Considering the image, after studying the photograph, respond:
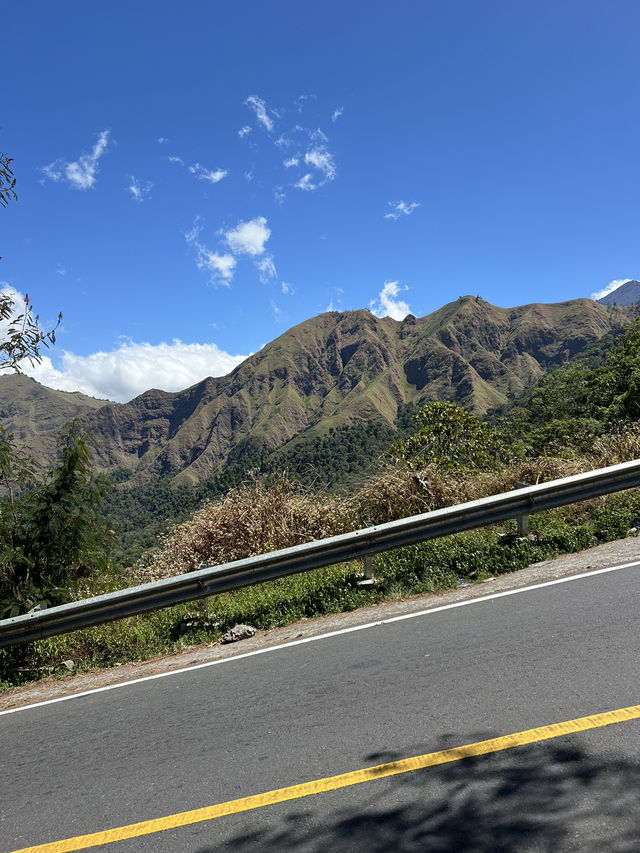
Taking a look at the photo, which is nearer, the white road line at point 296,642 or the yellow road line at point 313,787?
the yellow road line at point 313,787

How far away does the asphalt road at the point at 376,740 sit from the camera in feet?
8.28

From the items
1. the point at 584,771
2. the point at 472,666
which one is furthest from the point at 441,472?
the point at 584,771

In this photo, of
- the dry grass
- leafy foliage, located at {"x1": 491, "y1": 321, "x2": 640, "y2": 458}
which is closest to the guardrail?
the dry grass

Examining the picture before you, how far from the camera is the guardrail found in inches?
245

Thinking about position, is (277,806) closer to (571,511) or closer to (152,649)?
(152,649)

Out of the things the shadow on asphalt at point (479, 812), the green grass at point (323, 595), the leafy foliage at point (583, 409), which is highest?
the leafy foliage at point (583, 409)

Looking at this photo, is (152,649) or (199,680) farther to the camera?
(152,649)

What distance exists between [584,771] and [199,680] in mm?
3256

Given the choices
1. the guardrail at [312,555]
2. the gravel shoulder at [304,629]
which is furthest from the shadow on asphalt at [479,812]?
the guardrail at [312,555]

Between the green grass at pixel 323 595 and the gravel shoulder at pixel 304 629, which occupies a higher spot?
the green grass at pixel 323 595

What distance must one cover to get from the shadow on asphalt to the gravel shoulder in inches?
107

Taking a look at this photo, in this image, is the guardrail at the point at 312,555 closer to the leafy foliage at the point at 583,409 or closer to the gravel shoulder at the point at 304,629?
the gravel shoulder at the point at 304,629

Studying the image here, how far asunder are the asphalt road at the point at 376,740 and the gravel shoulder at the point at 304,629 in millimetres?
324

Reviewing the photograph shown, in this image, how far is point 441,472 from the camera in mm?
9250
